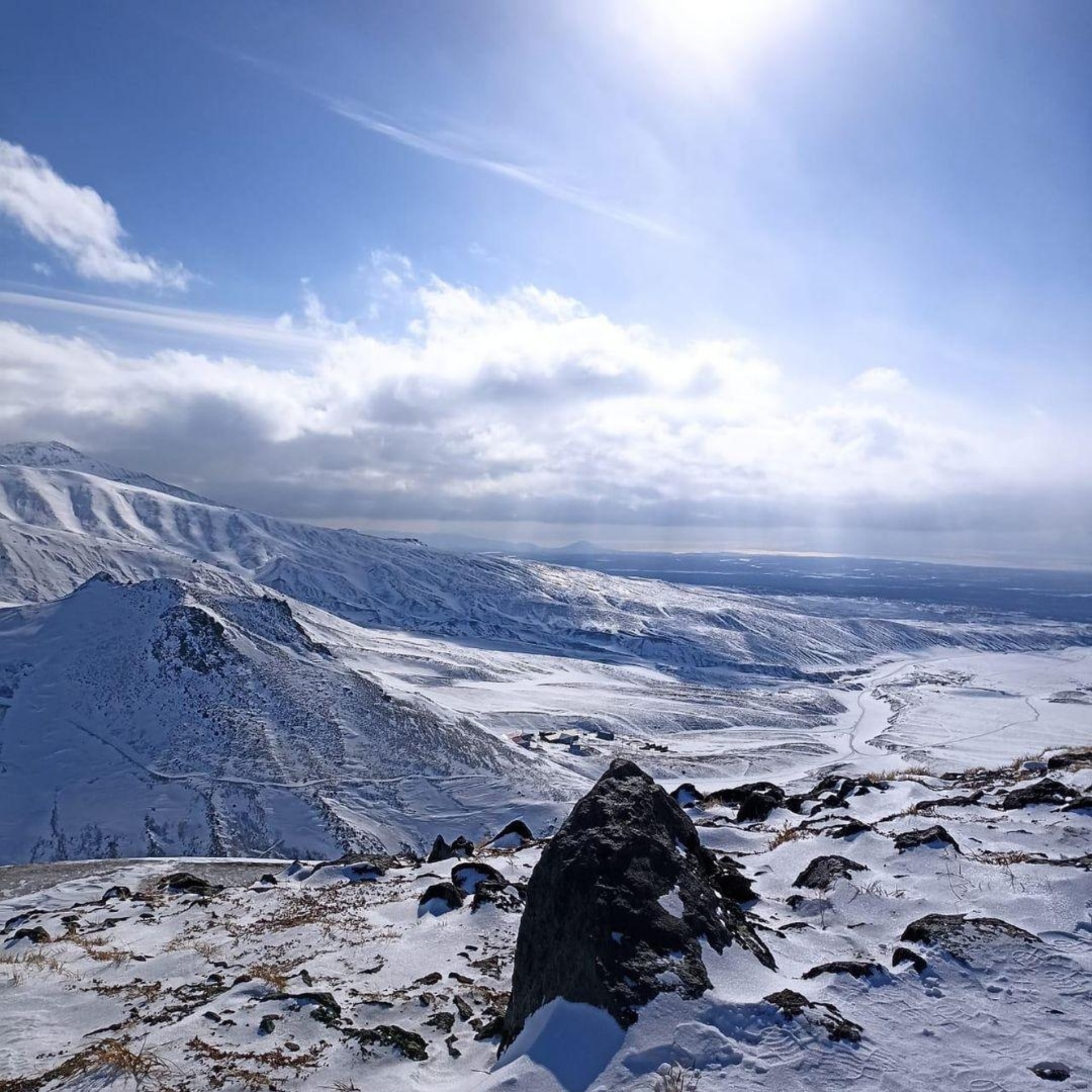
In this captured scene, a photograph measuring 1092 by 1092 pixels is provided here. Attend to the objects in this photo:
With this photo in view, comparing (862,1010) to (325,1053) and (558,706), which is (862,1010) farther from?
(558,706)

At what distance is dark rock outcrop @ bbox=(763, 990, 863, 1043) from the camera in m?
5.96

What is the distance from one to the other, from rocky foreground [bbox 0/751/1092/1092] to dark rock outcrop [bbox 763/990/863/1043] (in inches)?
0.8

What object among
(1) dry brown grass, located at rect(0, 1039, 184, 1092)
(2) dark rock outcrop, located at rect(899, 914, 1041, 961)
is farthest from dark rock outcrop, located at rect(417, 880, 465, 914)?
(2) dark rock outcrop, located at rect(899, 914, 1041, 961)

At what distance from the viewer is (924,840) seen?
11.8 meters

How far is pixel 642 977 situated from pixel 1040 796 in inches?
543

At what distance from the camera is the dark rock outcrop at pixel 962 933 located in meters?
7.47

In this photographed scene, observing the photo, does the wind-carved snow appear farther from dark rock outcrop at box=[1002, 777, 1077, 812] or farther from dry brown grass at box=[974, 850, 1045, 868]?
dry brown grass at box=[974, 850, 1045, 868]

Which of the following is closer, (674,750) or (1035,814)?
(1035,814)

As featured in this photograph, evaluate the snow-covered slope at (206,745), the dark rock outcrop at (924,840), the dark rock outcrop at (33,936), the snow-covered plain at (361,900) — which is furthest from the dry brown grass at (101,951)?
the snow-covered slope at (206,745)

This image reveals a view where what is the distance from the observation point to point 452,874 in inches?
632

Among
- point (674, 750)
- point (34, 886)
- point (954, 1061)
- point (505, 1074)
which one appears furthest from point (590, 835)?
point (674, 750)

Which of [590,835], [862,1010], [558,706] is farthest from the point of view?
[558,706]

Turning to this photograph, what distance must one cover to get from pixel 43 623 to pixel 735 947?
337ft

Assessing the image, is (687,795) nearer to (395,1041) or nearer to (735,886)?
(735,886)
